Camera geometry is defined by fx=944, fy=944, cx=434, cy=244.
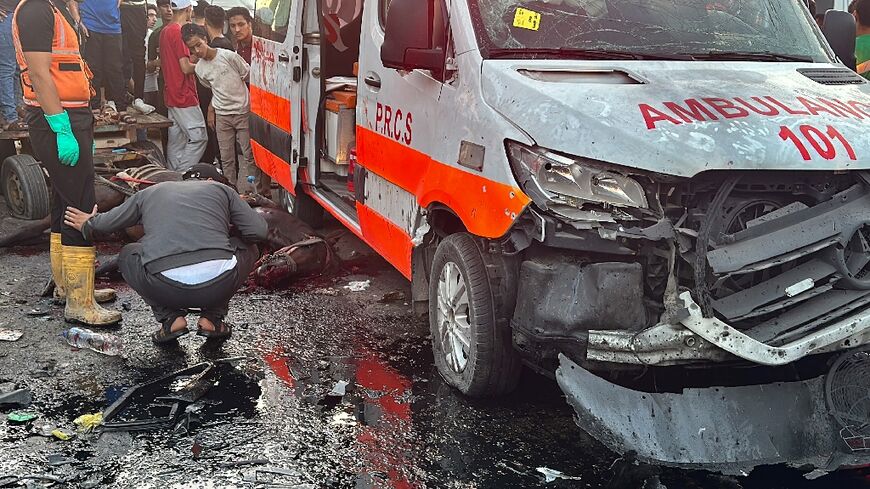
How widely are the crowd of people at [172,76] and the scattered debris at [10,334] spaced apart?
3.32 metres

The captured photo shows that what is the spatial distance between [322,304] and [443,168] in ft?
6.90

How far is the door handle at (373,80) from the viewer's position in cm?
555

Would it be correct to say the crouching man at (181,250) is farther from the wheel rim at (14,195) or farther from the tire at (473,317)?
the wheel rim at (14,195)

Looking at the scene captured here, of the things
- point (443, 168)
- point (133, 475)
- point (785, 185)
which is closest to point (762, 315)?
point (785, 185)

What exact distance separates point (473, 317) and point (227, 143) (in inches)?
237

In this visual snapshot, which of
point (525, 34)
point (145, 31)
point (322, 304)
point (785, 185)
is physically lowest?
point (322, 304)

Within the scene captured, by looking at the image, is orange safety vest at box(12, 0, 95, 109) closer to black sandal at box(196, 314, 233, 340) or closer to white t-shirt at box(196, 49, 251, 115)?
black sandal at box(196, 314, 233, 340)

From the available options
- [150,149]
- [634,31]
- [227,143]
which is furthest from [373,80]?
[150,149]

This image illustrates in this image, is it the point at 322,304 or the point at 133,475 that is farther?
the point at 322,304

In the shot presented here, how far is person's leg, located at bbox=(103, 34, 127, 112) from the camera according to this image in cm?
1022

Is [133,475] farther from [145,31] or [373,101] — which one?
[145,31]

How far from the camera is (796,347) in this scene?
144 inches

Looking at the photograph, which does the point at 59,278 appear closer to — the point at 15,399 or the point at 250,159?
the point at 15,399

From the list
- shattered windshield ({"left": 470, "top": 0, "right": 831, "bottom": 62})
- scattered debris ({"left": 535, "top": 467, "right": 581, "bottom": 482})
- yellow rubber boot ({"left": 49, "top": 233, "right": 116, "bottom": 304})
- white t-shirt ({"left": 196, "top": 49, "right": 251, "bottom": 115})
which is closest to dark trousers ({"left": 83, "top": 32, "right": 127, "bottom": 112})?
white t-shirt ({"left": 196, "top": 49, "right": 251, "bottom": 115})
